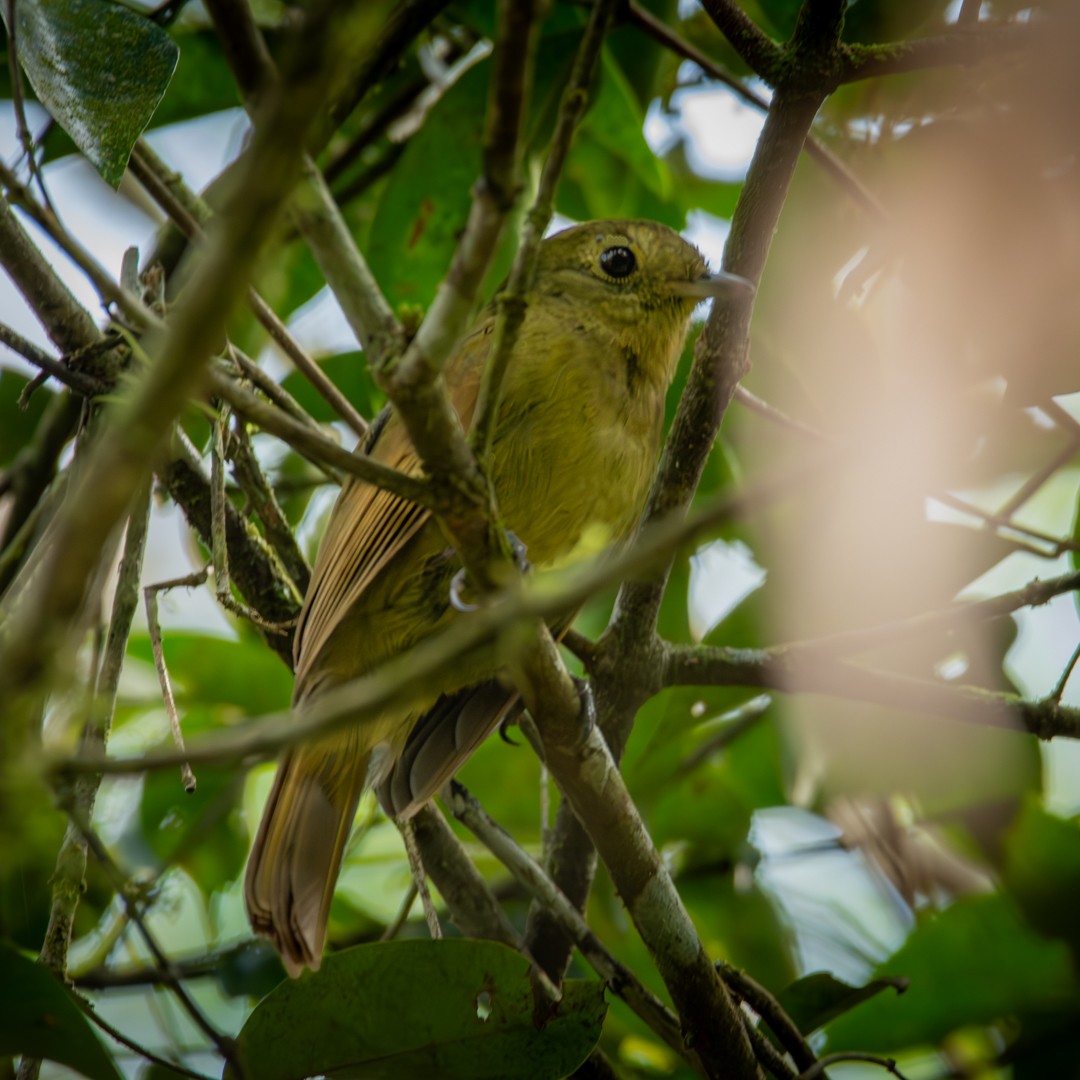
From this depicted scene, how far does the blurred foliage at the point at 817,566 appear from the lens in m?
2.98

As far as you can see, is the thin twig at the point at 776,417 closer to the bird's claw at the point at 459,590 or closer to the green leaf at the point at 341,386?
the bird's claw at the point at 459,590

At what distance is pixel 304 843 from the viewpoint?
9.65ft

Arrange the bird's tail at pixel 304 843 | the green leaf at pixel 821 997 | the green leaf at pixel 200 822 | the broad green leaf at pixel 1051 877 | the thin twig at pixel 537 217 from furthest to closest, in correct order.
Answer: the green leaf at pixel 200 822 < the broad green leaf at pixel 1051 877 < the green leaf at pixel 821 997 < the bird's tail at pixel 304 843 < the thin twig at pixel 537 217

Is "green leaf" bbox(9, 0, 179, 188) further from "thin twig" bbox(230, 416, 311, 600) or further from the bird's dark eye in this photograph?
the bird's dark eye

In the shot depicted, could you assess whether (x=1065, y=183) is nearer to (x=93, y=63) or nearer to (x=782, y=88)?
(x=782, y=88)

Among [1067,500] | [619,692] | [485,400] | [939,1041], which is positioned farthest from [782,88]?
[1067,500]

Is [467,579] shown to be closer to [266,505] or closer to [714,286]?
[266,505]

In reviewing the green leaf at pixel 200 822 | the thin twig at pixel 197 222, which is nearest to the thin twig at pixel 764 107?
the thin twig at pixel 197 222

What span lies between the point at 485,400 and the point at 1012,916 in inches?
83.7

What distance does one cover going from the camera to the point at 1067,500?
4.41 metres

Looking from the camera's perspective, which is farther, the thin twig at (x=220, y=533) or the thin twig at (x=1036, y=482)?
the thin twig at (x=1036, y=482)

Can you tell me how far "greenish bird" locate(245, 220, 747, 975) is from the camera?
9.26 feet

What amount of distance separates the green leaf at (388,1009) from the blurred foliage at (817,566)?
17.7 inches

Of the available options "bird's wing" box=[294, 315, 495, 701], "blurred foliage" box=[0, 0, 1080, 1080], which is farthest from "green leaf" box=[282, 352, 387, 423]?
"bird's wing" box=[294, 315, 495, 701]
